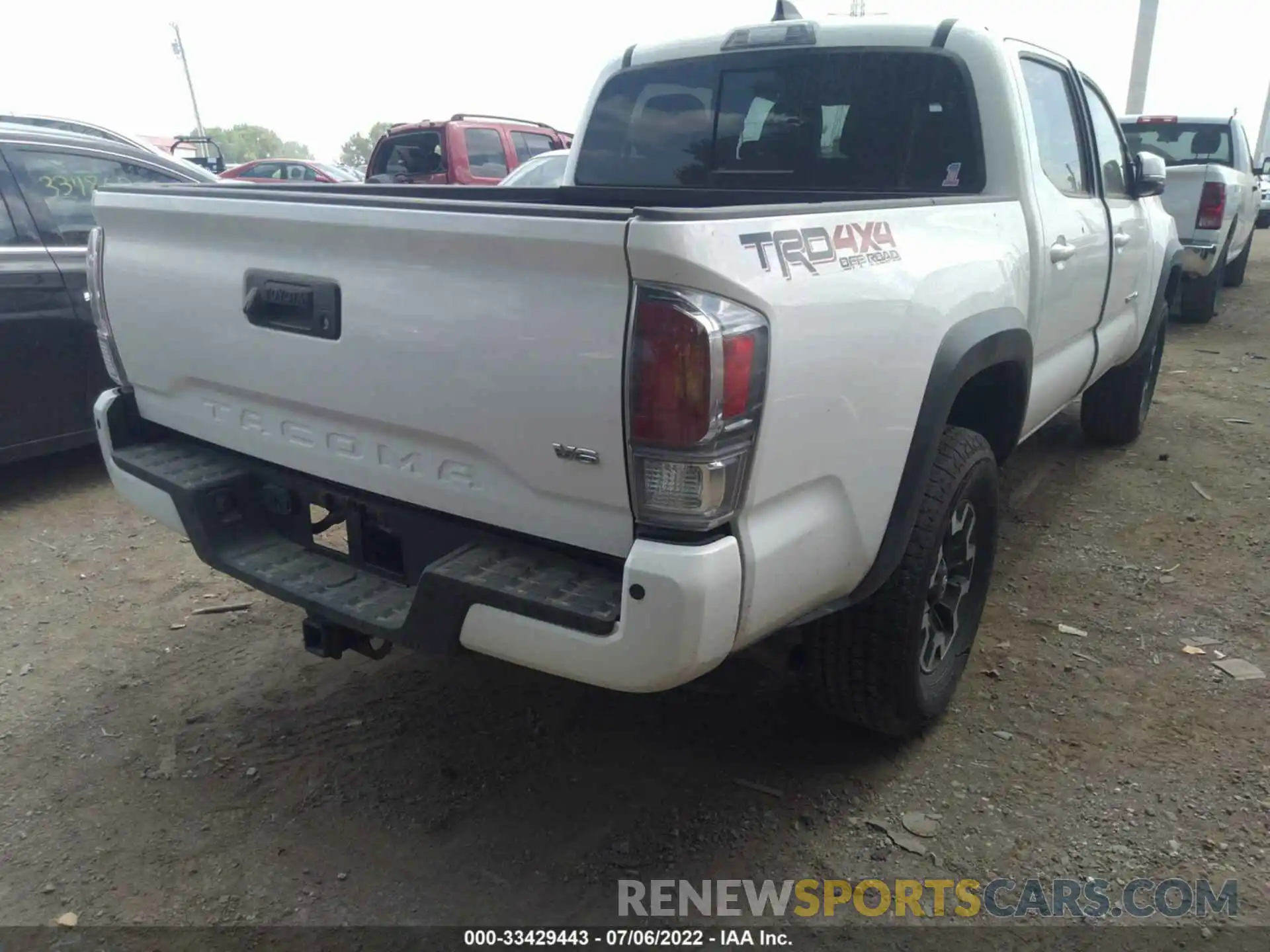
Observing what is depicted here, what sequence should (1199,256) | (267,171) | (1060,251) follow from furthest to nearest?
(267,171) → (1199,256) → (1060,251)

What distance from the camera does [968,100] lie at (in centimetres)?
296

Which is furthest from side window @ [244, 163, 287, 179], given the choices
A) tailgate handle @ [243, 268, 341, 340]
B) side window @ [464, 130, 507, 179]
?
tailgate handle @ [243, 268, 341, 340]

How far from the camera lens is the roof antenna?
134 inches

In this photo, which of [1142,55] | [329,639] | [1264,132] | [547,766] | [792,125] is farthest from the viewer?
[1264,132]

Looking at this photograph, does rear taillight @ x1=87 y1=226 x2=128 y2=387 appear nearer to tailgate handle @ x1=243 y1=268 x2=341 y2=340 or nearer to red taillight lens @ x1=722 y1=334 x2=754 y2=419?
tailgate handle @ x1=243 y1=268 x2=341 y2=340

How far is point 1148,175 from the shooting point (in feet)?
13.6

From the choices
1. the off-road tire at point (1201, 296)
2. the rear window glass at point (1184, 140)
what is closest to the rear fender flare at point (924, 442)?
the off-road tire at point (1201, 296)

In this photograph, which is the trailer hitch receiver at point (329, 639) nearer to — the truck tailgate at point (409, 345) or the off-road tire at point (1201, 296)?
the truck tailgate at point (409, 345)

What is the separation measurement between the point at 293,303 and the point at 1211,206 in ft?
28.1

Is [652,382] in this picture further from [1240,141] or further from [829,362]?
[1240,141]

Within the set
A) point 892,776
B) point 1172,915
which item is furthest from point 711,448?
point 1172,915

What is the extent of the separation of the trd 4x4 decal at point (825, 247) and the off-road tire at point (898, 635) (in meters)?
0.64

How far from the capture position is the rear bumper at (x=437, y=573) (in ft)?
5.72

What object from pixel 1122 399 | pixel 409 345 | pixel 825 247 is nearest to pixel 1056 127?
pixel 825 247
